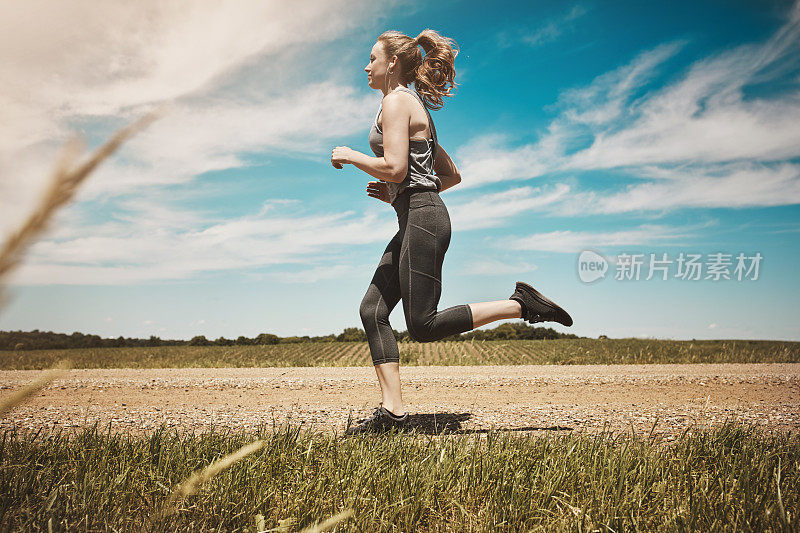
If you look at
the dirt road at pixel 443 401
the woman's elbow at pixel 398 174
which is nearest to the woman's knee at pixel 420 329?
the dirt road at pixel 443 401

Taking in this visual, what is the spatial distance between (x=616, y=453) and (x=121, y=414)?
4326 millimetres

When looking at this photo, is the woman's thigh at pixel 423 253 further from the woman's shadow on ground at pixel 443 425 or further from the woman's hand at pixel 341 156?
the woman's shadow on ground at pixel 443 425

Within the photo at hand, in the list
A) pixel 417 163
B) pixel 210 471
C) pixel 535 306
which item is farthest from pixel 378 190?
pixel 210 471

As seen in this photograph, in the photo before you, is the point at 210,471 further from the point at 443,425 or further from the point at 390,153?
the point at 443,425

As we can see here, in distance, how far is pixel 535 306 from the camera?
155 inches

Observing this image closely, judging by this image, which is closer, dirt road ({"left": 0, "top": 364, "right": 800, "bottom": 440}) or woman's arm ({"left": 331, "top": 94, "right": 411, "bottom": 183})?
→ woman's arm ({"left": 331, "top": 94, "right": 411, "bottom": 183})

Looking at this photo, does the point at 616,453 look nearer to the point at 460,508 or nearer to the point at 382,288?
the point at 460,508

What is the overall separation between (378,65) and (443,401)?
3471 millimetres

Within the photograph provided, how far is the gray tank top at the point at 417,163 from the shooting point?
372cm

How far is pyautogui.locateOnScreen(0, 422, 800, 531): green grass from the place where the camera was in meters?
2.06

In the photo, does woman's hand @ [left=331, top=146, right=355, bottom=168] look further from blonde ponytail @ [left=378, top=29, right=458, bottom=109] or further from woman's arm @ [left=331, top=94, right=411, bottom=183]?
blonde ponytail @ [left=378, top=29, right=458, bottom=109]

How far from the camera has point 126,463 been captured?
2.74 meters

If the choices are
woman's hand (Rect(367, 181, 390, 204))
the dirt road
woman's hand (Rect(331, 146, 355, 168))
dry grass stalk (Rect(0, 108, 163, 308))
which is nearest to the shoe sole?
the dirt road

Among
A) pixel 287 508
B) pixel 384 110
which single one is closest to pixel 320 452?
pixel 287 508
